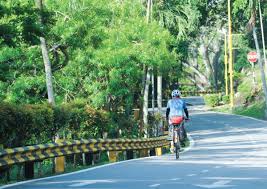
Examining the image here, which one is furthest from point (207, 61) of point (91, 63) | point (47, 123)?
point (47, 123)

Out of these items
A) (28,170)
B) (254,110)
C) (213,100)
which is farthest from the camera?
(213,100)

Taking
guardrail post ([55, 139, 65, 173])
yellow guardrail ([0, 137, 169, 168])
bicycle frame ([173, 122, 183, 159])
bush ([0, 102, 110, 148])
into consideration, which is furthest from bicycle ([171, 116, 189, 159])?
guardrail post ([55, 139, 65, 173])

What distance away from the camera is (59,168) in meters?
18.6

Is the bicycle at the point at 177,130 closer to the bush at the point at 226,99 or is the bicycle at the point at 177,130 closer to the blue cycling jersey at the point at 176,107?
the blue cycling jersey at the point at 176,107

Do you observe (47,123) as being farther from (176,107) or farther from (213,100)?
(213,100)

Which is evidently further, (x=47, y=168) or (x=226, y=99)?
(x=226, y=99)

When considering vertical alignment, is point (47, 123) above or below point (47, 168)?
above

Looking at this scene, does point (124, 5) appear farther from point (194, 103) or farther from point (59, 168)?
point (194, 103)

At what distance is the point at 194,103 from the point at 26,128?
251 ft

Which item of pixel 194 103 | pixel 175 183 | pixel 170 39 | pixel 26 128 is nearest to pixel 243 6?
pixel 170 39

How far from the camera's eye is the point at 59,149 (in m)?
18.3

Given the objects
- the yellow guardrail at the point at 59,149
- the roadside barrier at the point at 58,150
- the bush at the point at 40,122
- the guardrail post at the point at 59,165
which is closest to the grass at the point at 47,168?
the guardrail post at the point at 59,165

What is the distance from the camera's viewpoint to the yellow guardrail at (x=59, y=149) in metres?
15.6

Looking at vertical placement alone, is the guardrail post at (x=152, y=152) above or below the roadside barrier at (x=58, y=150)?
below
